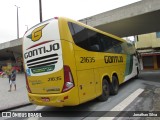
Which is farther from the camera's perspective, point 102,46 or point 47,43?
point 102,46

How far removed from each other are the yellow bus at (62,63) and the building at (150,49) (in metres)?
24.6

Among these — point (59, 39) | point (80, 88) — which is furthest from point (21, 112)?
point (59, 39)

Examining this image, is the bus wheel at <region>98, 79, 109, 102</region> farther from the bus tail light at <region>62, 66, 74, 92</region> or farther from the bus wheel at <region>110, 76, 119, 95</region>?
the bus tail light at <region>62, 66, 74, 92</region>

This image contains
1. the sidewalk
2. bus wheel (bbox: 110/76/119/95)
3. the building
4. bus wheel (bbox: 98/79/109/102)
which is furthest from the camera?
the building

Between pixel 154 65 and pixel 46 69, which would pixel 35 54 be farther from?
pixel 154 65

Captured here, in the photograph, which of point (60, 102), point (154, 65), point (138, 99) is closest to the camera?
point (60, 102)

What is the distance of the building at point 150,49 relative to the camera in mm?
29953

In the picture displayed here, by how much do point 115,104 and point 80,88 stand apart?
6.87 ft

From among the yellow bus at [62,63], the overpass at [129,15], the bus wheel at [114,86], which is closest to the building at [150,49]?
the overpass at [129,15]

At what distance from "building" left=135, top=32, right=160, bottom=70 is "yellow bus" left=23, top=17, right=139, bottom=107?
24637 mm

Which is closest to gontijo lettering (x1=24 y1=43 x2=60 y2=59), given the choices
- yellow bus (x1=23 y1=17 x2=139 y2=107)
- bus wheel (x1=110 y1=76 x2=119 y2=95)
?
yellow bus (x1=23 y1=17 x2=139 y2=107)

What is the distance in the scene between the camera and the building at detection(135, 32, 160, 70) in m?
30.0

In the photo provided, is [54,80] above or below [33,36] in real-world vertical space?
below

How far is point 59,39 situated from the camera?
6.15m
